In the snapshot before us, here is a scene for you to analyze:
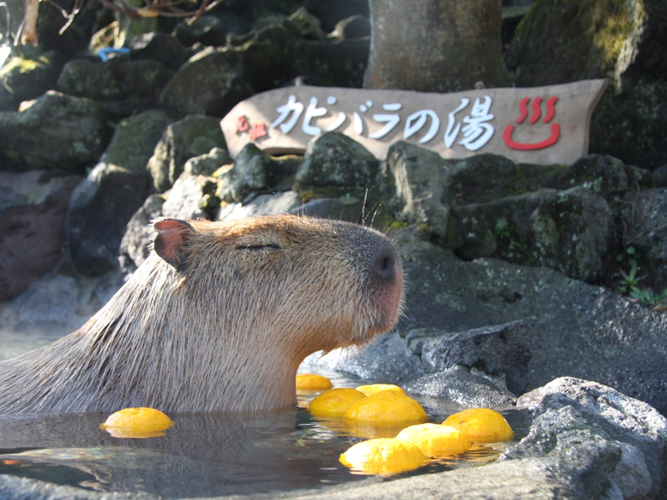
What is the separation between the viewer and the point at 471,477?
1.75 meters

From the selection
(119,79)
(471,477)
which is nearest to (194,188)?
(119,79)

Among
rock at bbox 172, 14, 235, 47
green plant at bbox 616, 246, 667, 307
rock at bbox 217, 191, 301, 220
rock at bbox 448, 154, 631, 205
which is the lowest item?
green plant at bbox 616, 246, 667, 307

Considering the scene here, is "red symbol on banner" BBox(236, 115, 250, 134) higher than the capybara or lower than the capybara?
higher

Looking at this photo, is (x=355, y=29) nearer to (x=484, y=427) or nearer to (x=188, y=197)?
(x=188, y=197)

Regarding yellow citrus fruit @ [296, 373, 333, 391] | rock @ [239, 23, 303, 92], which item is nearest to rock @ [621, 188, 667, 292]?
yellow citrus fruit @ [296, 373, 333, 391]

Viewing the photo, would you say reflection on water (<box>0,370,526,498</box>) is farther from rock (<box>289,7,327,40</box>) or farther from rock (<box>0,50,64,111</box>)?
rock (<box>289,7,327,40</box>)

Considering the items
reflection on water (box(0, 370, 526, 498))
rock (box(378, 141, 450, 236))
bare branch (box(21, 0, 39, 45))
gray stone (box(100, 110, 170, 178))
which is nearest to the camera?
reflection on water (box(0, 370, 526, 498))

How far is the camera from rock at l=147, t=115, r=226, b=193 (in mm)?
8109

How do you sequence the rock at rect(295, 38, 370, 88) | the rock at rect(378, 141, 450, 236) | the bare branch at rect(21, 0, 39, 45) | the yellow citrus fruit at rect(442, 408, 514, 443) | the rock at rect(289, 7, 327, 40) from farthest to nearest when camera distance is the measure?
1. the rock at rect(289, 7, 327, 40)
2. the rock at rect(295, 38, 370, 88)
3. the bare branch at rect(21, 0, 39, 45)
4. the rock at rect(378, 141, 450, 236)
5. the yellow citrus fruit at rect(442, 408, 514, 443)

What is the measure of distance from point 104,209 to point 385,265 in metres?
6.73

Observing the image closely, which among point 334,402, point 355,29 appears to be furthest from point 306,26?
point 334,402

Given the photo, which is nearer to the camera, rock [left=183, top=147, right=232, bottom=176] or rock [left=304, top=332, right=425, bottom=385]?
rock [left=304, top=332, right=425, bottom=385]

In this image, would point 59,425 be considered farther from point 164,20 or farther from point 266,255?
point 164,20

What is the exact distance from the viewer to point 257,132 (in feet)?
24.7
